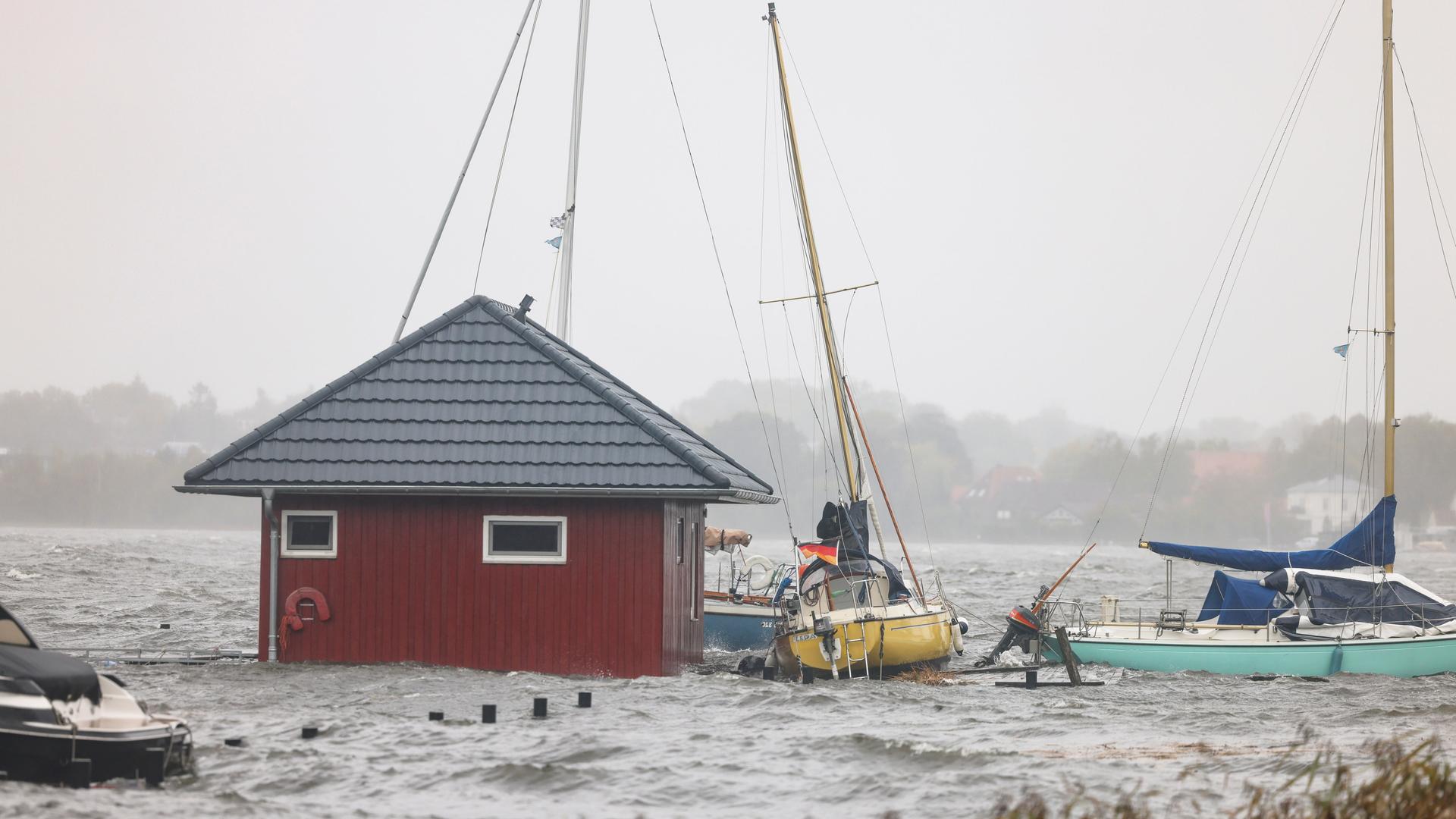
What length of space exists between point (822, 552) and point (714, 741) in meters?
8.90

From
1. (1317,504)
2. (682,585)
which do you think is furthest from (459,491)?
(1317,504)

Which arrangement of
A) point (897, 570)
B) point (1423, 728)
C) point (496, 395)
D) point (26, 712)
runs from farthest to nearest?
point (897, 570)
point (496, 395)
point (1423, 728)
point (26, 712)

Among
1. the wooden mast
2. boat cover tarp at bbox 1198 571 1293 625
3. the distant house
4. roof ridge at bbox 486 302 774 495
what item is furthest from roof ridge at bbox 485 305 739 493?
the distant house

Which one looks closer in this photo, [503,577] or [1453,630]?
[503,577]

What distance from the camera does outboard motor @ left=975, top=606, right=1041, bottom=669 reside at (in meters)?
27.8

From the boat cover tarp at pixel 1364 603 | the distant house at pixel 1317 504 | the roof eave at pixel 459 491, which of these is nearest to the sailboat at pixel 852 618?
the roof eave at pixel 459 491

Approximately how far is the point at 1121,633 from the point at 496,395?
13.8 m

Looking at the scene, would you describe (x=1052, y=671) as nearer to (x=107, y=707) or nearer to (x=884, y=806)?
(x=884, y=806)

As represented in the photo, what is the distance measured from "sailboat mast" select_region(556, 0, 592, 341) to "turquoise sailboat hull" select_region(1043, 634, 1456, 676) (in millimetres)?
11175

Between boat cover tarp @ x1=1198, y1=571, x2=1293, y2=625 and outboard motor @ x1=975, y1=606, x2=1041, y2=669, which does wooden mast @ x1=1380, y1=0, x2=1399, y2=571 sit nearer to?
boat cover tarp @ x1=1198, y1=571, x2=1293, y2=625

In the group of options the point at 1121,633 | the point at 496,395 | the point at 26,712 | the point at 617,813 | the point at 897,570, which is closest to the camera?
the point at 26,712

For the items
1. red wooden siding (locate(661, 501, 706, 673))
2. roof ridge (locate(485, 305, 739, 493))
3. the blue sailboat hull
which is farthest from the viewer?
the blue sailboat hull

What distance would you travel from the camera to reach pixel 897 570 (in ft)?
83.4

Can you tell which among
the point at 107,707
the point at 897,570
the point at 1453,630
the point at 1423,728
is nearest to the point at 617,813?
the point at 107,707
